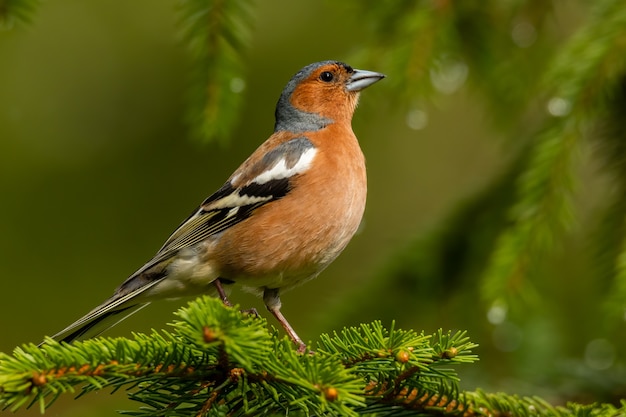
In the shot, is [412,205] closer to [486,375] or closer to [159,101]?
[159,101]

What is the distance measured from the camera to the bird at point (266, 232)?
392 cm

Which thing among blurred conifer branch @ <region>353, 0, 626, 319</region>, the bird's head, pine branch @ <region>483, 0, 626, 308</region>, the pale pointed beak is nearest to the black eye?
the bird's head

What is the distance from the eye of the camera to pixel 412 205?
814 cm

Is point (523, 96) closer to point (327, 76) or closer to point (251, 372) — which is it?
point (327, 76)

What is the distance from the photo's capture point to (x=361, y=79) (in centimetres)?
458

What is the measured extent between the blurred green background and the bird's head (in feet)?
0.49

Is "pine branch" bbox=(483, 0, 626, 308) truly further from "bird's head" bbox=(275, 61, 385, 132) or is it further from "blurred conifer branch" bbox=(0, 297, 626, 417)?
"bird's head" bbox=(275, 61, 385, 132)

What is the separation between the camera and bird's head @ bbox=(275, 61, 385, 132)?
4.80m

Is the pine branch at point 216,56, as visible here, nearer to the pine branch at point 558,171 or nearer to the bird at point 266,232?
the bird at point 266,232

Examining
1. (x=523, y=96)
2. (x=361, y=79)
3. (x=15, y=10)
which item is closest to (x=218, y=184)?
(x=361, y=79)

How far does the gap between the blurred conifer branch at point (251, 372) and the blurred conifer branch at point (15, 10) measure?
1822 millimetres

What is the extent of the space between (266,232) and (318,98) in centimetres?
121

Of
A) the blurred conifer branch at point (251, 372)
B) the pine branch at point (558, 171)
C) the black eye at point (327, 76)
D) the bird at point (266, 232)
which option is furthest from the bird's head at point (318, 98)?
the blurred conifer branch at point (251, 372)

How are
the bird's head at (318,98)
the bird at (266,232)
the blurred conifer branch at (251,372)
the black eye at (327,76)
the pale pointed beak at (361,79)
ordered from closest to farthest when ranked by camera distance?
the blurred conifer branch at (251,372)
the bird at (266,232)
the pale pointed beak at (361,79)
the bird's head at (318,98)
the black eye at (327,76)
